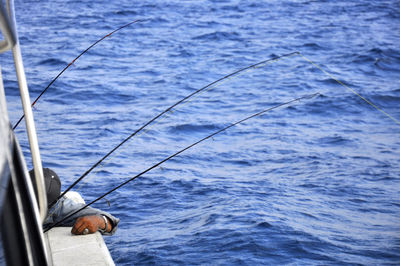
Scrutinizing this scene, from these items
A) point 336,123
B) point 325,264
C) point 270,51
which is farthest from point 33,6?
point 325,264

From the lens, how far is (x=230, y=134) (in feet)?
26.2

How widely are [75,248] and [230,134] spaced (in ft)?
16.5

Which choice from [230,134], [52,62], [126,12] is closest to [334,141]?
[230,134]

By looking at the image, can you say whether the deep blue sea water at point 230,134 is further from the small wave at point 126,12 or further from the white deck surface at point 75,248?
the white deck surface at point 75,248

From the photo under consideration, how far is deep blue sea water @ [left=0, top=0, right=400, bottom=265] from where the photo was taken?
4.97m

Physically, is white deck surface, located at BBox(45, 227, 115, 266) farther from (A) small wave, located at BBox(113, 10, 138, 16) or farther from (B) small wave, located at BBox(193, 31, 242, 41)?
(A) small wave, located at BBox(113, 10, 138, 16)

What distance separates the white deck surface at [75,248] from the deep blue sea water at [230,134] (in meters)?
1.30

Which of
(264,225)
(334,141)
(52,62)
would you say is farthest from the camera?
(52,62)

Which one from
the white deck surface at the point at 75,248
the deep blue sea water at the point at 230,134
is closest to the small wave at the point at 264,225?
the deep blue sea water at the point at 230,134

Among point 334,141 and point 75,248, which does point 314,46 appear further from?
point 75,248

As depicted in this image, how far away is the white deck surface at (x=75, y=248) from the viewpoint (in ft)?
9.57

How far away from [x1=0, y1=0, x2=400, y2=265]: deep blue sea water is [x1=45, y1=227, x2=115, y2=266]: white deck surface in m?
1.30

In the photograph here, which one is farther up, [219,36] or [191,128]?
[191,128]

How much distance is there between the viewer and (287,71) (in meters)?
11.9
